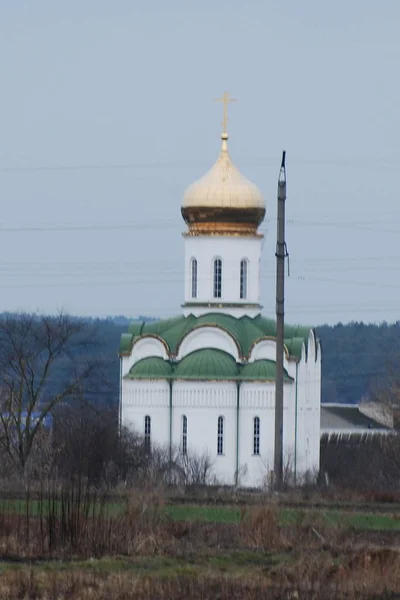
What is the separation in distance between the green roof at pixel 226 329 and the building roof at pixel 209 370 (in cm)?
39

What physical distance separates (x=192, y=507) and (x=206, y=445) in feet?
74.0

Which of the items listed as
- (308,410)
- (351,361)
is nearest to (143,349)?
(308,410)

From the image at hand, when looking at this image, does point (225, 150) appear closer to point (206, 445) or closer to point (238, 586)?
point (206, 445)

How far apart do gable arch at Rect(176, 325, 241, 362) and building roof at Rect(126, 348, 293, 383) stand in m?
0.21

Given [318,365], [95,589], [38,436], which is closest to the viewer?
[95,589]

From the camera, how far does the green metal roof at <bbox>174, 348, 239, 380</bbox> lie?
43.4 metres

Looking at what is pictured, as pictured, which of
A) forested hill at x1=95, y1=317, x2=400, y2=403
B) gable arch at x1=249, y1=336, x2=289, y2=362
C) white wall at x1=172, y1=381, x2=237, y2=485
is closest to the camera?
white wall at x1=172, y1=381, x2=237, y2=485

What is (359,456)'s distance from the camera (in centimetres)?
4766

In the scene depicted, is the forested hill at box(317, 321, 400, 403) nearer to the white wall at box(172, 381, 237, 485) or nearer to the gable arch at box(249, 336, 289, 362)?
the gable arch at box(249, 336, 289, 362)

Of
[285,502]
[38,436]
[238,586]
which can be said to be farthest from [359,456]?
[238,586]

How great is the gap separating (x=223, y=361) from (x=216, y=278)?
2.23 metres

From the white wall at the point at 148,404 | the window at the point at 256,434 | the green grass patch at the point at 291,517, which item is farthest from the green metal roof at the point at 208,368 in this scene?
the green grass patch at the point at 291,517

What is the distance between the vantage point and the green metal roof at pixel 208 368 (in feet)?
143

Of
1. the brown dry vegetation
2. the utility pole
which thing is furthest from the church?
the brown dry vegetation
